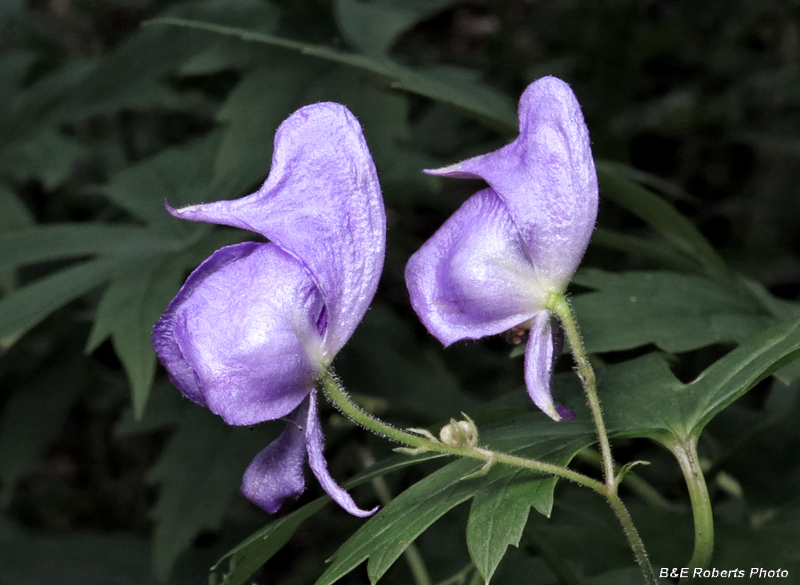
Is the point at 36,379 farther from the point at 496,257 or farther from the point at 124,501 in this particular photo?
the point at 496,257

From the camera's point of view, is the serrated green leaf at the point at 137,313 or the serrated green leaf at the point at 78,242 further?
the serrated green leaf at the point at 78,242

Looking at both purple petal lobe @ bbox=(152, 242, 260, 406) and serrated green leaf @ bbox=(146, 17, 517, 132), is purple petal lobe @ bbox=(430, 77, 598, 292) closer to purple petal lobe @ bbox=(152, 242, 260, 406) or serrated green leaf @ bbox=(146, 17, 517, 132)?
purple petal lobe @ bbox=(152, 242, 260, 406)

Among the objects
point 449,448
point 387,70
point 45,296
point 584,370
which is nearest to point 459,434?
point 449,448

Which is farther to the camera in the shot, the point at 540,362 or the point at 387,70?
the point at 387,70

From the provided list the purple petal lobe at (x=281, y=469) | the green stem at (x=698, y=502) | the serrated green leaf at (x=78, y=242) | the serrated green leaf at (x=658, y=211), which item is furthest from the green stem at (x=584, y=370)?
the serrated green leaf at (x=78, y=242)

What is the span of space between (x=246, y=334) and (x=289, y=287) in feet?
0.17

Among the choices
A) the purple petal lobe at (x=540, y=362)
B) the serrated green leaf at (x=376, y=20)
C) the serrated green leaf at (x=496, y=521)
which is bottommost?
the serrated green leaf at (x=376, y=20)

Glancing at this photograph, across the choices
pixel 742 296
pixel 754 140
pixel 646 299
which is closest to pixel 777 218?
pixel 754 140

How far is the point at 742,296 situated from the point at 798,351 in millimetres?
502

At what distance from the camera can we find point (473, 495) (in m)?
0.69

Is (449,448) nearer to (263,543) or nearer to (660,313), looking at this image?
(263,543)

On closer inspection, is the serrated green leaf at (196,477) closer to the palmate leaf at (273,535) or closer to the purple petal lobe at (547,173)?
the palmate leaf at (273,535)

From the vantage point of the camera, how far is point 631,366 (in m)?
0.85

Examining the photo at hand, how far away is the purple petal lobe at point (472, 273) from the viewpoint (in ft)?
2.16
